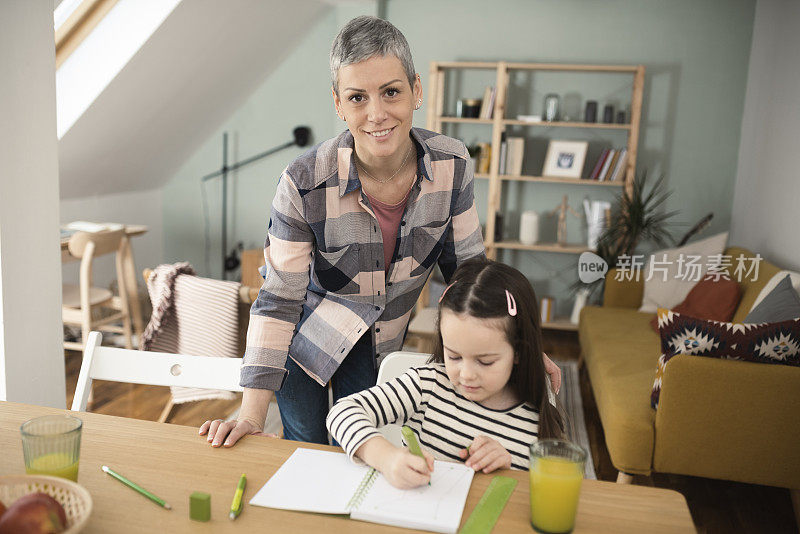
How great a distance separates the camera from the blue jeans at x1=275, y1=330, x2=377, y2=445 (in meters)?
1.49

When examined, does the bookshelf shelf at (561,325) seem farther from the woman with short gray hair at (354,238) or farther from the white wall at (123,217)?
the woman with short gray hair at (354,238)

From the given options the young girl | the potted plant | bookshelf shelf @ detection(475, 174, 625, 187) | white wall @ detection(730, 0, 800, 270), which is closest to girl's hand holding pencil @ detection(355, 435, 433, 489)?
the young girl

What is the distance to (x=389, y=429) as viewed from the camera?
136 centimetres

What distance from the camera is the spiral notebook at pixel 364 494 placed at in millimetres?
872

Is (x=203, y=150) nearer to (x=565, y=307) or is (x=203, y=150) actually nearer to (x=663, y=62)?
(x=565, y=307)

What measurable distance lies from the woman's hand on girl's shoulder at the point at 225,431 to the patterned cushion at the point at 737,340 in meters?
1.46

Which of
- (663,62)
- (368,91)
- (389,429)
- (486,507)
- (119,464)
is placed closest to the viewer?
(486,507)

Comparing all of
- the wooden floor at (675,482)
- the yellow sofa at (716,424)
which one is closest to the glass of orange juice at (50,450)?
the yellow sofa at (716,424)

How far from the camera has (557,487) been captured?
84cm

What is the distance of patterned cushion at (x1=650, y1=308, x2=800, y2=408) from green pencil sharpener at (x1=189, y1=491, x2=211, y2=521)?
164 cm

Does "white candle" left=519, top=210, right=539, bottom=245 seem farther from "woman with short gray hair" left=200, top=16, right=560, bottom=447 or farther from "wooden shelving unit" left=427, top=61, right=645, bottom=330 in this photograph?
"woman with short gray hair" left=200, top=16, right=560, bottom=447

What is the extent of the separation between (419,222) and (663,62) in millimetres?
3707

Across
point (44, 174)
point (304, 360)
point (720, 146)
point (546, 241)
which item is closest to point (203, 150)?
point (546, 241)

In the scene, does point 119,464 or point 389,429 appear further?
point 389,429
